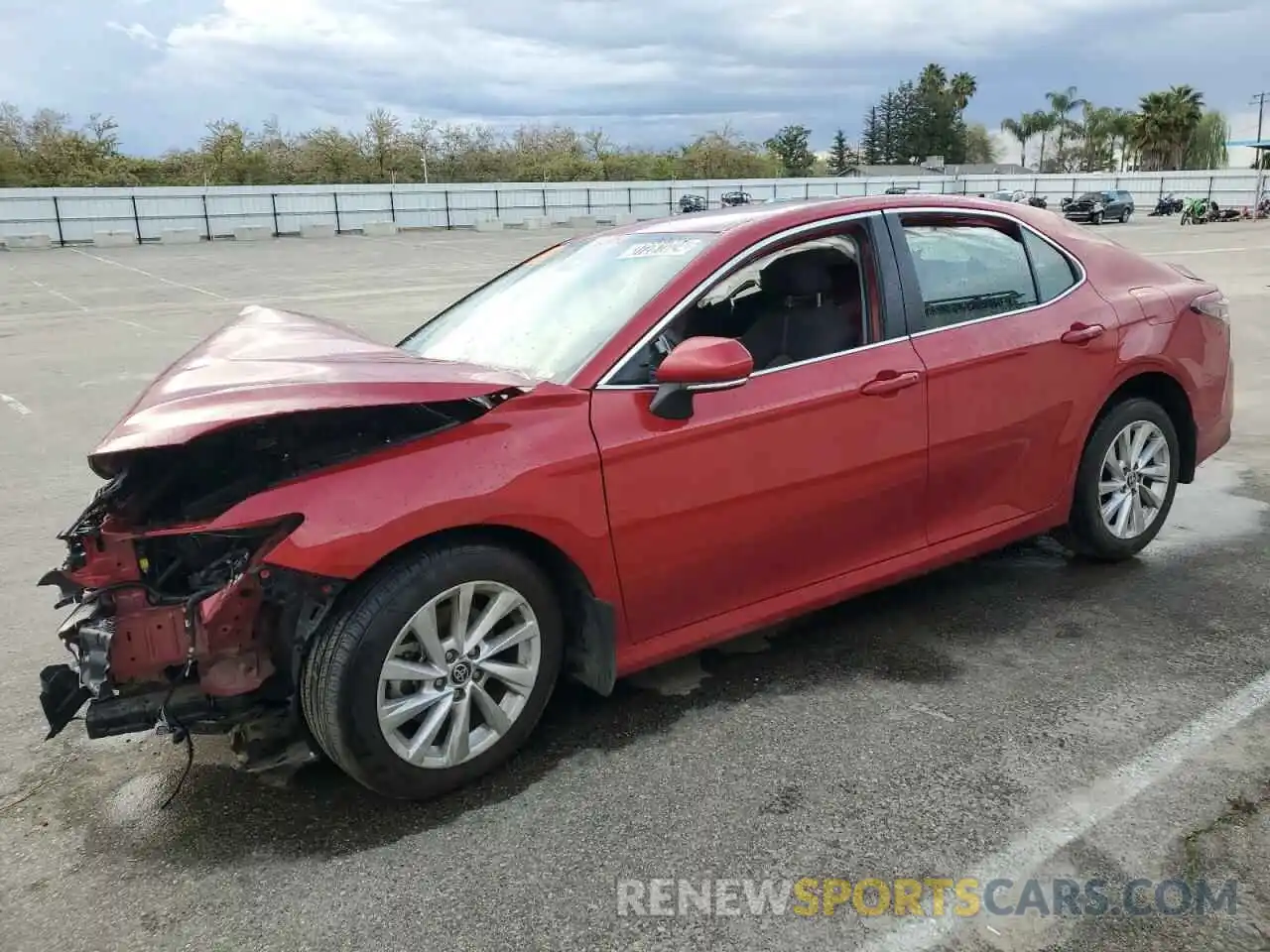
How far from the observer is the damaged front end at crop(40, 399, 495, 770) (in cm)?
267

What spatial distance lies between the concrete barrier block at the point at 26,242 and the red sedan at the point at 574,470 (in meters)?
Result: 37.7

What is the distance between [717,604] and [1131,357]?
7.58ft

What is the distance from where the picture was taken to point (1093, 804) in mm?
2797

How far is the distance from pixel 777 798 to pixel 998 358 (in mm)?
1991

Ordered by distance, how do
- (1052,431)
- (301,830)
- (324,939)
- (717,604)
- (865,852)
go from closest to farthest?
(324,939), (865,852), (301,830), (717,604), (1052,431)

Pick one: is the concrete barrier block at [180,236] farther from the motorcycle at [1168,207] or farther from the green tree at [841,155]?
the green tree at [841,155]

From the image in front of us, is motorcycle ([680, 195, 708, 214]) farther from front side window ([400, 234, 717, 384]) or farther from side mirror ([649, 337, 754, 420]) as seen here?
side mirror ([649, 337, 754, 420])

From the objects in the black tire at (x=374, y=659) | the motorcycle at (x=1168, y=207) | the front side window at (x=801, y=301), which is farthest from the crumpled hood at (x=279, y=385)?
the motorcycle at (x=1168, y=207)

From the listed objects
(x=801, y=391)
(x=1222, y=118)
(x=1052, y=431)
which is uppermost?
(x=1222, y=118)

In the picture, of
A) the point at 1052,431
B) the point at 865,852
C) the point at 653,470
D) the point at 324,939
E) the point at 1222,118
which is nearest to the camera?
the point at 324,939

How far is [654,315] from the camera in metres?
3.29

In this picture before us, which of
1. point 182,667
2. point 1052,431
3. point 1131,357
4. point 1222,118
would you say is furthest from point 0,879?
point 1222,118

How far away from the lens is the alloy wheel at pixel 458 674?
2.79m

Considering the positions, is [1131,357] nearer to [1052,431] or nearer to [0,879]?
[1052,431]
